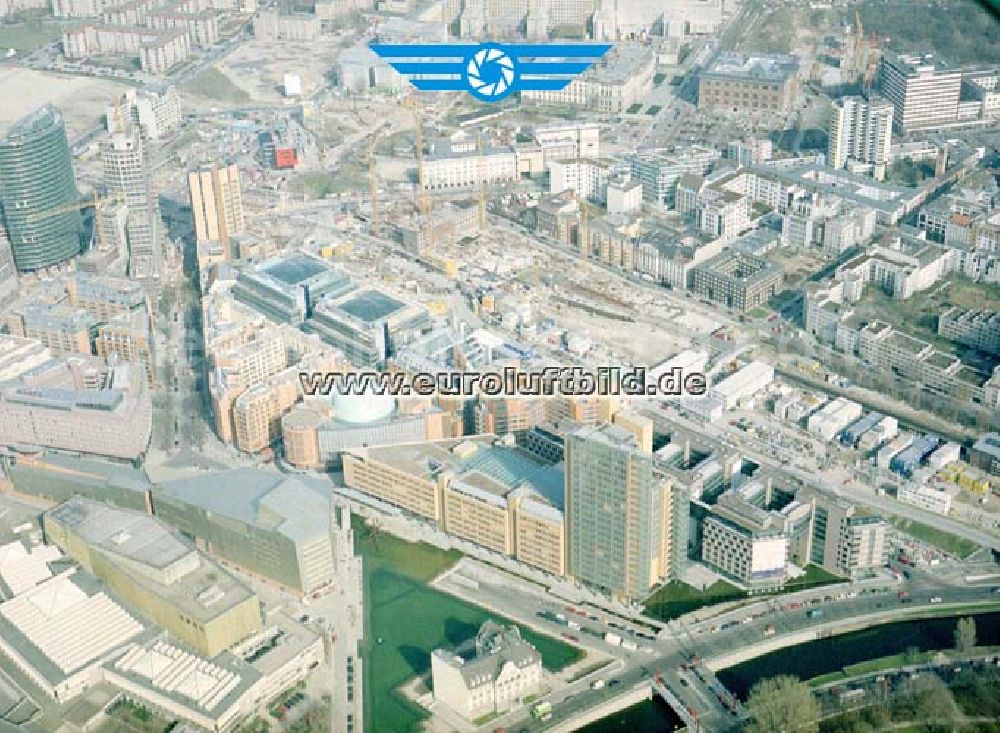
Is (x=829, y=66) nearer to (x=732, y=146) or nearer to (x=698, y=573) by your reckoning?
(x=732, y=146)

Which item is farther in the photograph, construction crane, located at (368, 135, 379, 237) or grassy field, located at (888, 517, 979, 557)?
construction crane, located at (368, 135, 379, 237)

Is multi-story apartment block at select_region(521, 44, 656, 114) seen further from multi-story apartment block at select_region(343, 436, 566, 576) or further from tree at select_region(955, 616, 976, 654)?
tree at select_region(955, 616, 976, 654)

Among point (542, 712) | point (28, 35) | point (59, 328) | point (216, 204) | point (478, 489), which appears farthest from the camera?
point (28, 35)

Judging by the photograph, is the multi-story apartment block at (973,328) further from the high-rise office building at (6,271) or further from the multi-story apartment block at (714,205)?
the high-rise office building at (6,271)

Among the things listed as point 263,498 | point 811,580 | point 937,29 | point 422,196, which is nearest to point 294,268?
point 422,196

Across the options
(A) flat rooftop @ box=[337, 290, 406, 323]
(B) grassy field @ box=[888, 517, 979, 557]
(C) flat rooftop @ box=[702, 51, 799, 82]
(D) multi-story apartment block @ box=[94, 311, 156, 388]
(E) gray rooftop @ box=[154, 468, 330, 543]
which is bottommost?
(B) grassy field @ box=[888, 517, 979, 557]

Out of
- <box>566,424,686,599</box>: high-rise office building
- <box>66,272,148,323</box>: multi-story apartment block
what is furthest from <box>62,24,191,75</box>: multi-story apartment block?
<box>566,424,686,599</box>: high-rise office building

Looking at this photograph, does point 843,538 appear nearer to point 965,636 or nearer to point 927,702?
point 965,636
